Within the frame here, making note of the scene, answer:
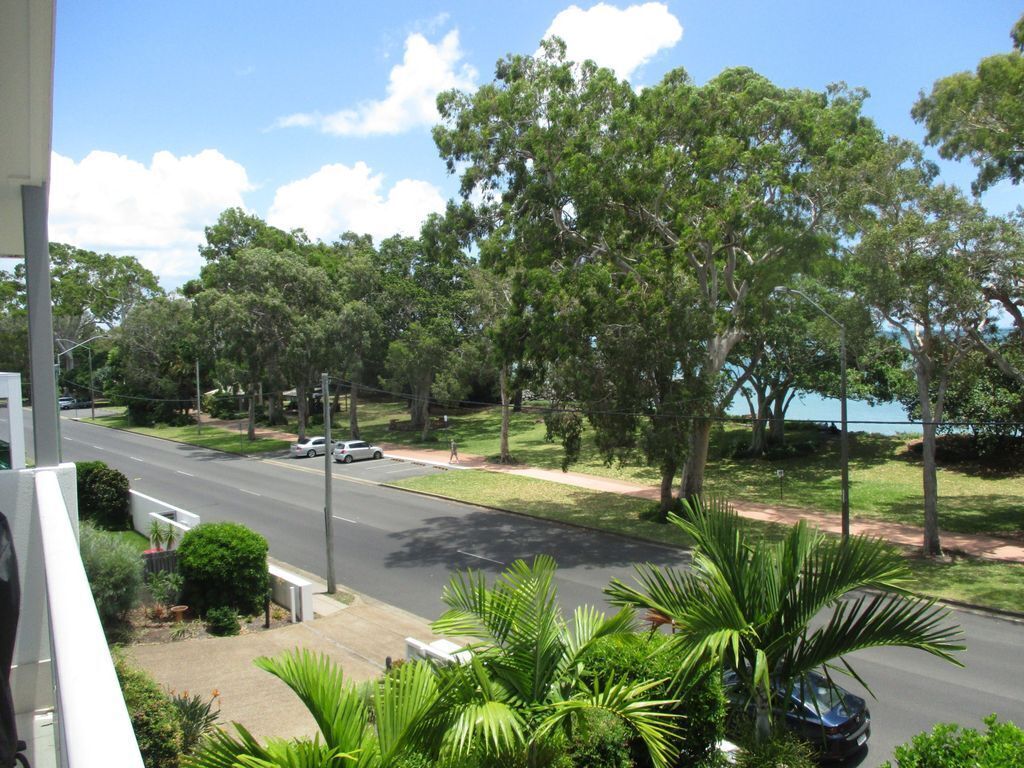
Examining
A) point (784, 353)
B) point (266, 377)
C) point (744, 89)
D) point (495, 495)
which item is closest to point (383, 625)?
point (495, 495)

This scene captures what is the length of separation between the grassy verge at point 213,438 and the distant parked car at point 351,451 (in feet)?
21.4

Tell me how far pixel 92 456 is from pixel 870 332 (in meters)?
38.1

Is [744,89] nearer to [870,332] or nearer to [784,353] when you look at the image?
[870,332]

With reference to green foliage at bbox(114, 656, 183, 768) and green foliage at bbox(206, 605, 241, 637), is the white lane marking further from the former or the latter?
green foliage at bbox(114, 656, 183, 768)

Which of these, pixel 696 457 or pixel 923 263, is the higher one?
pixel 923 263

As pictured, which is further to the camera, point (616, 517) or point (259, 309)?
point (259, 309)

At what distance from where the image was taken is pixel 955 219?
1872cm

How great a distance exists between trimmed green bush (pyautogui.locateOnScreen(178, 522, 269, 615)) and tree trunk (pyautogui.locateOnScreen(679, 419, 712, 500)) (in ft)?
41.6

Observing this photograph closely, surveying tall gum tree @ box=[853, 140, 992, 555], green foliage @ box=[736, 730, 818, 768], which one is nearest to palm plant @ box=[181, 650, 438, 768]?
green foliage @ box=[736, 730, 818, 768]

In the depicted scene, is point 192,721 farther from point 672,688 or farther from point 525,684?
point 672,688

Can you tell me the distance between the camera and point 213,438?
50.0 meters

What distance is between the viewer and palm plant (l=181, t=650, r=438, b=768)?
4.05m

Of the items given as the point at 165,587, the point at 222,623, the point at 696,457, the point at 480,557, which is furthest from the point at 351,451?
the point at 222,623

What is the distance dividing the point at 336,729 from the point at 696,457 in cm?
2115
